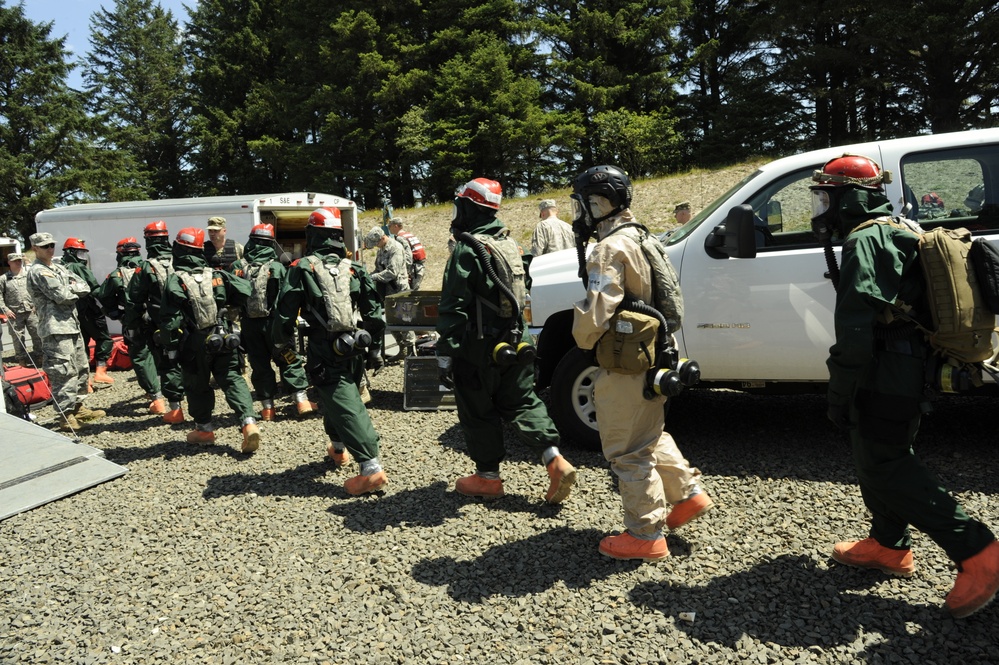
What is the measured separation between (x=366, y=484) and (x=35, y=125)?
36.2 metres

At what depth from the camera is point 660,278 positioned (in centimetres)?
384

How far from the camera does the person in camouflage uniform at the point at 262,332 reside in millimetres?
7449

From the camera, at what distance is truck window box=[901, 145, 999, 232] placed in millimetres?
4953

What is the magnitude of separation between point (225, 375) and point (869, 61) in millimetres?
25371

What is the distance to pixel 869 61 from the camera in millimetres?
24797

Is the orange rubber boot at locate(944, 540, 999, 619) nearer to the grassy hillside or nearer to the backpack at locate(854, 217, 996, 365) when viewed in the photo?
the backpack at locate(854, 217, 996, 365)

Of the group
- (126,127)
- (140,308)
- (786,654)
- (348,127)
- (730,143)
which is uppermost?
(126,127)

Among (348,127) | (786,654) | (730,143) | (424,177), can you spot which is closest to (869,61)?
(730,143)

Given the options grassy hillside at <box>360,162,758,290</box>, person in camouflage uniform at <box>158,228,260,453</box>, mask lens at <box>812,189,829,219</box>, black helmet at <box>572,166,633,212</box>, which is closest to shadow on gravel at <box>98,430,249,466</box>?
person in camouflage uniform at <box>158,228,260,453</box>

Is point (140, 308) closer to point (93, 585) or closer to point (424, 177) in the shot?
point (93, 585)

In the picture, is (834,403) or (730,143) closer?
(834,403)

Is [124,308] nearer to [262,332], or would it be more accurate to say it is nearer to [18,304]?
[262,332]

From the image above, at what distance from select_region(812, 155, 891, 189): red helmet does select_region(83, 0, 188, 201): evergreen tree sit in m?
37.1

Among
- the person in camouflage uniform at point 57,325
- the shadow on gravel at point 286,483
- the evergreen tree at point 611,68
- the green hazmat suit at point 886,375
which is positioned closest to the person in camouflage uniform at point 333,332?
the shadow on gravel at point 286,483
